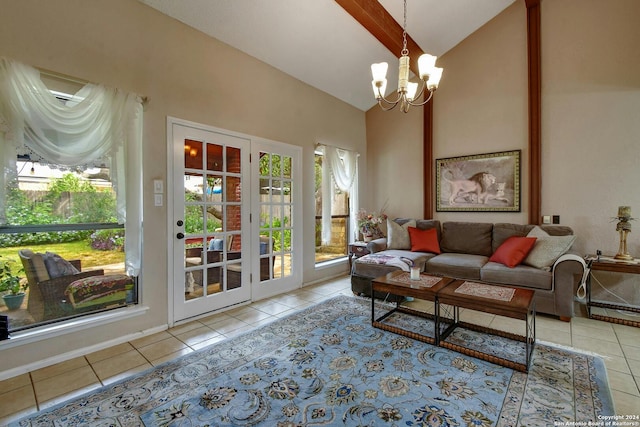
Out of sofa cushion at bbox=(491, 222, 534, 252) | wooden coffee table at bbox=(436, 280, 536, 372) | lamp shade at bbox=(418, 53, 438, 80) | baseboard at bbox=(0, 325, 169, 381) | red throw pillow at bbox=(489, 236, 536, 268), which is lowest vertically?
baseboard at bbox=(0, 325, 169, 381)

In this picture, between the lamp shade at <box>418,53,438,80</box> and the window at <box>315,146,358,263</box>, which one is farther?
the window at <box>315,146,358,263</box>

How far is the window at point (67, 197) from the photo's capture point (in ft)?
6.92

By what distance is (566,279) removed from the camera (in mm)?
2955

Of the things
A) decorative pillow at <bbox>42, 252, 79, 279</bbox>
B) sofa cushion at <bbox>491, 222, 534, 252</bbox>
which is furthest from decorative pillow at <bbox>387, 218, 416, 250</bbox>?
decorative pillow at <bbox>42, 252, 79, 279</bbox>

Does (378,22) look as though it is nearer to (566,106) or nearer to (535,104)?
(535,104)

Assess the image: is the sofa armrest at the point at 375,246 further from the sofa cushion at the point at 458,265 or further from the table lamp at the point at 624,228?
the table lamp at the point at 624,228

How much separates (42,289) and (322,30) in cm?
377

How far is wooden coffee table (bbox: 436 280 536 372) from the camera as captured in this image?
2.13m

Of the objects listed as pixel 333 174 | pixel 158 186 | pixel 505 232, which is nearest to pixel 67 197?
pixel 158 186

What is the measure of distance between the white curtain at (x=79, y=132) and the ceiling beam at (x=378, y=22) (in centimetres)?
236

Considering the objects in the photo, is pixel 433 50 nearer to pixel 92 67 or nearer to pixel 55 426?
pixel 92 67

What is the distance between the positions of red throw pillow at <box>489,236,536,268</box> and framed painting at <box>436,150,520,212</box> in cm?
77

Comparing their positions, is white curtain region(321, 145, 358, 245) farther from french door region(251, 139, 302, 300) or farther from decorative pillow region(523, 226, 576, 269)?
decorative pillow region(523, 226, 576, 269)

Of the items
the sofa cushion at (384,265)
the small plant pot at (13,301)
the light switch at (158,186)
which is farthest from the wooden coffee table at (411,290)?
the small plant pot at (13,301)
